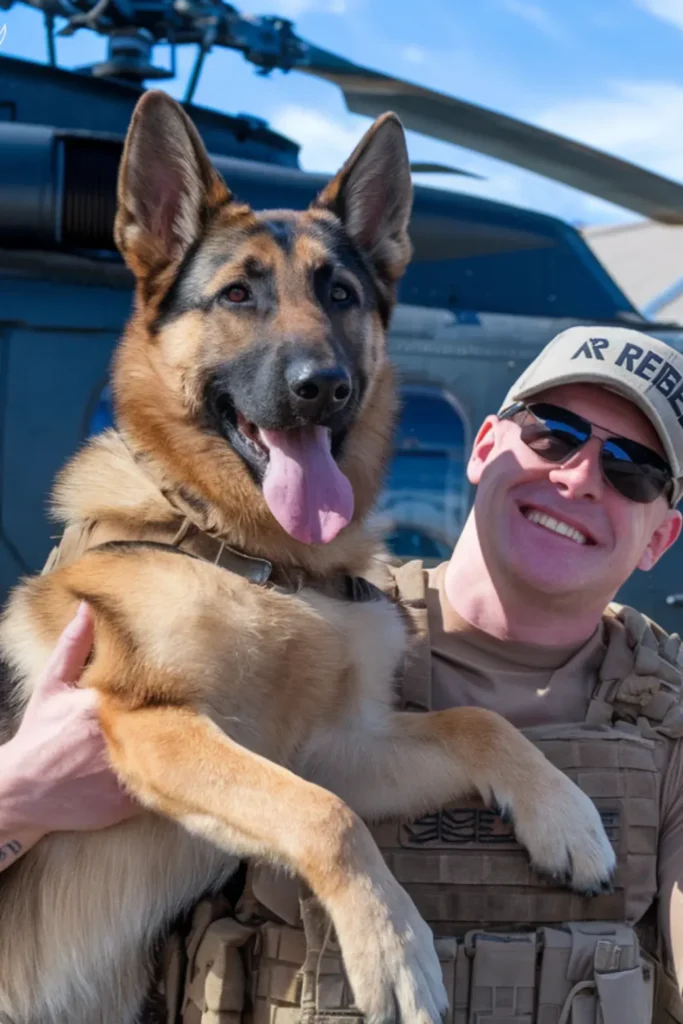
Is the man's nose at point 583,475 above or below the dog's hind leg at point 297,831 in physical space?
above

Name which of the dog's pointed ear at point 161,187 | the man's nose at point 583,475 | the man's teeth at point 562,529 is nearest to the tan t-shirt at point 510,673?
the man's teeth at point 562,529

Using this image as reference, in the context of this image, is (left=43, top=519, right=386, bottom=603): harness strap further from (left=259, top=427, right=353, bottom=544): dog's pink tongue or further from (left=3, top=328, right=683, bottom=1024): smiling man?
(left=3, top=328, right=683, bottom=1024): smiling man

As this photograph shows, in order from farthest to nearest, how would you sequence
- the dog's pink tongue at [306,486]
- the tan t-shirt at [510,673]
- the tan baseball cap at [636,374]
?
the tan t-shirt at [510,673] < the tan baseball cap at [636,374] < the dog's pink tongue at [306,486]

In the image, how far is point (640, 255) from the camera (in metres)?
14.8

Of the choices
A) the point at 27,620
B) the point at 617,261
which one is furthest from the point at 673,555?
the point at 617,261

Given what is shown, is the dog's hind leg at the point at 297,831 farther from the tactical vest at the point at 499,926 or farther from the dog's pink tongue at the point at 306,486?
the dog's pink tongue at the point at 306,486

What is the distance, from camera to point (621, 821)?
2.53 metres

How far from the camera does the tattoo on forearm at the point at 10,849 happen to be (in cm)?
246

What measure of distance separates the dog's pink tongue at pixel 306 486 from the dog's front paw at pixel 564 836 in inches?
29.1

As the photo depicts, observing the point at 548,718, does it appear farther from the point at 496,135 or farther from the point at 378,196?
the point at 496,135

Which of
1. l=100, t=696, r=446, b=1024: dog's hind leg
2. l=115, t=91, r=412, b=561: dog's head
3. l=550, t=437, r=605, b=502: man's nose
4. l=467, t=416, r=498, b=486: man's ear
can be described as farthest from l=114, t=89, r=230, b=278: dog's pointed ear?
l=100, t=696, r=446, b=1024: dog's hind leg

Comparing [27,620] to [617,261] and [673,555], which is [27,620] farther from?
[617,261]

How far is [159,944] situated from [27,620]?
810 mm

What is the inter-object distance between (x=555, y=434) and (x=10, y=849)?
159 cm
